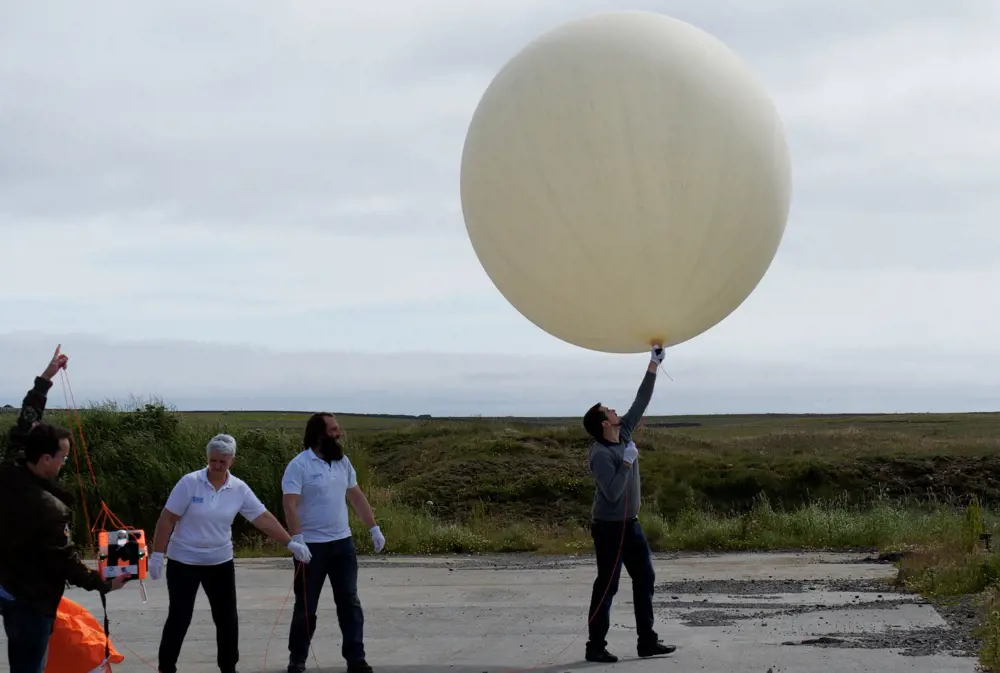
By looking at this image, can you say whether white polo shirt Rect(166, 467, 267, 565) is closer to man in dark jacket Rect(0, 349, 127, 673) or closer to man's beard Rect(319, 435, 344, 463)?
man's beard Rect(319, 435, 344, 463)

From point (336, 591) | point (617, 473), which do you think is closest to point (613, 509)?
point (617, 473)

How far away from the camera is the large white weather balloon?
689 cm

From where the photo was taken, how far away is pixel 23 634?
5.85 metres

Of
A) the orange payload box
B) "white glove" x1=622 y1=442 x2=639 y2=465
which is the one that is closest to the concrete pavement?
"white glove" x1=622 y1=442 x2=639 y2=465

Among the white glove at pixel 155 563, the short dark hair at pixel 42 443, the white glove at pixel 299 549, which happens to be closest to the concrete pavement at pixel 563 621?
the white glove at pixel 299 549

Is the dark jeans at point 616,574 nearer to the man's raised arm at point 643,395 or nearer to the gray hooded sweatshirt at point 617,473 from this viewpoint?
the gray hooded sweatshirt at point 617,473

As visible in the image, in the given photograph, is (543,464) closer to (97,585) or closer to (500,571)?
(500,571)

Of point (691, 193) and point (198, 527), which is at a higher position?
point (691, 193)

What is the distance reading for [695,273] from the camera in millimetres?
7262

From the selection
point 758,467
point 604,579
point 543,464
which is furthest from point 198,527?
point 758,467

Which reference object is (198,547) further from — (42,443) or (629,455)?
(629,455)

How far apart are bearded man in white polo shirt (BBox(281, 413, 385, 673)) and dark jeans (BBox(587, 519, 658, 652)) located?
65.3 inches

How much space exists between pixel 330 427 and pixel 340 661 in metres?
1.88

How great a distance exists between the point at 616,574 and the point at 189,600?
2.94m
